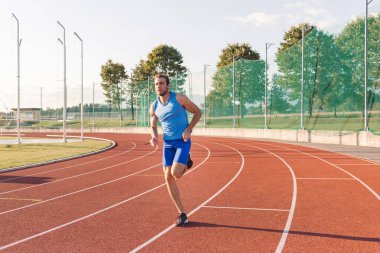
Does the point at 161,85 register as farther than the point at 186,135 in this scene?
Yes

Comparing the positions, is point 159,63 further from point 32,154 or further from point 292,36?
point 32,154

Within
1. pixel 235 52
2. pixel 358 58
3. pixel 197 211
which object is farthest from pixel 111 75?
pixel 197 211

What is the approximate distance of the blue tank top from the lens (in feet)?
18.0

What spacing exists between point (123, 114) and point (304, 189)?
168 ft

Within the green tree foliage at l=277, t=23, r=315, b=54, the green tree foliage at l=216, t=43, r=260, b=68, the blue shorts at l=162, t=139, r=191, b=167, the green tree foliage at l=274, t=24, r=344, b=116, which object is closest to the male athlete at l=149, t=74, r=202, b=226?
the blue shorts at l=162, t=139, r=191, b=167

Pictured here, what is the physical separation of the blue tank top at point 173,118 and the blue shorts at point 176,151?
86 mm

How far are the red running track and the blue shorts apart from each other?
979 mm

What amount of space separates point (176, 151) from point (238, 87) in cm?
3096

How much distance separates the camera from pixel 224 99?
122ft

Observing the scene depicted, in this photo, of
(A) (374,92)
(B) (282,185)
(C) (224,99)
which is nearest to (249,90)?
(C) (224,99)

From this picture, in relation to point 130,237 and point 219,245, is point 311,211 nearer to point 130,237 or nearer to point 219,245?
point 219,245

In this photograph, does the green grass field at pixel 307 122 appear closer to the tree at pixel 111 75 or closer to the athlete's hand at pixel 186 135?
the athlete's hand at pixel 186 135

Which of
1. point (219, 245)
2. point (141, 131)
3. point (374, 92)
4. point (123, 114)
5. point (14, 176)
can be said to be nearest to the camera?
point (219, 245)

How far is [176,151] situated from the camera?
223 inches
